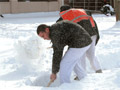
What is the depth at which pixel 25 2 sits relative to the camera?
25.0 meters

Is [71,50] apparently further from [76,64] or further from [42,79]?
[42,79]

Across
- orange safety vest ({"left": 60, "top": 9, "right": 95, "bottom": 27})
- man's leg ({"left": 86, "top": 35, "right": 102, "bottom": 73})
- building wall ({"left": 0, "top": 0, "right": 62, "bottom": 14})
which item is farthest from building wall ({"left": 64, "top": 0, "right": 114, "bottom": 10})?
orange safety vest ({"left": 60, "top": 9, "right": 95, "bottom": 27})

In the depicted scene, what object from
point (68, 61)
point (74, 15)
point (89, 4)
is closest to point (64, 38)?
point (68, 61)

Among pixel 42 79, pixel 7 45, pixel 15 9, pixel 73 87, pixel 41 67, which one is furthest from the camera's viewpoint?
pixel 15 9

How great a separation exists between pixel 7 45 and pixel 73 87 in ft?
16.7

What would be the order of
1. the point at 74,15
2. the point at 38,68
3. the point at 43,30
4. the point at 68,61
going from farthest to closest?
1. the point at 38,68
2. the point at 74,15
3. the point at 68,61
4. the point at 43,30

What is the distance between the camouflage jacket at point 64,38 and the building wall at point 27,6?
1940 cm

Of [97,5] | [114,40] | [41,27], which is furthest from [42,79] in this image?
[97,5]

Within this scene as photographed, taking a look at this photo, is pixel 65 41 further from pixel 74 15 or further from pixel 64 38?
pixel 74 15

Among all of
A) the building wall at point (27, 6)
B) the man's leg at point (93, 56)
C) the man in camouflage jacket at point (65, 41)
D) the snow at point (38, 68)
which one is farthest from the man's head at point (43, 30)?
the building wall at point (27, 6)

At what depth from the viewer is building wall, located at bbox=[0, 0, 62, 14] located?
2378 centimetres

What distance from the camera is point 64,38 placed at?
15.0ft

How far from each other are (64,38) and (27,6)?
21050mm

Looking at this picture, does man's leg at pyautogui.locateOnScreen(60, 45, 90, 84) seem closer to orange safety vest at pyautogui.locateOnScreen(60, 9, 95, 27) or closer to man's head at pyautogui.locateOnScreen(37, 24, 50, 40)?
man's head at pyautogui.locateOnScreen(37, 24, 50, 40)
